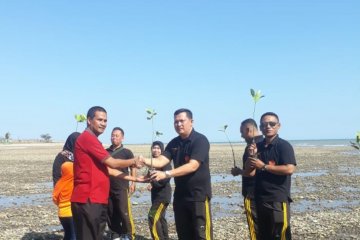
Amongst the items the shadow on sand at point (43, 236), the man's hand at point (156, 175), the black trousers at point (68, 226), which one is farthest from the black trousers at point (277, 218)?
the shadow on sand at point (43, 236)

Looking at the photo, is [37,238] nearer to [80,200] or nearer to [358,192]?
[80,200]

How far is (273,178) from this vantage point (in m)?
6.24

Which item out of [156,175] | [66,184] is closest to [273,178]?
[156,175]

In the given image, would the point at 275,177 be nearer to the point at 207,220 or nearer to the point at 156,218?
the point at 207,220

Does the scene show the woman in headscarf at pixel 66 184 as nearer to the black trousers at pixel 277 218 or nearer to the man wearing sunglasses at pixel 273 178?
the man wearing sunglasses at pixel 273 178

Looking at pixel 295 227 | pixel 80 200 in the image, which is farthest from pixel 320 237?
pixel 80 200

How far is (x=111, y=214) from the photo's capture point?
879 centimetres

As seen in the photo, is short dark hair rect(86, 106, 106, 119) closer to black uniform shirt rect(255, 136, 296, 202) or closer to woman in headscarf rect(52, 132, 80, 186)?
woman in headscarf rect(52, 132, 80, 186)

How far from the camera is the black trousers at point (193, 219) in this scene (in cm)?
591

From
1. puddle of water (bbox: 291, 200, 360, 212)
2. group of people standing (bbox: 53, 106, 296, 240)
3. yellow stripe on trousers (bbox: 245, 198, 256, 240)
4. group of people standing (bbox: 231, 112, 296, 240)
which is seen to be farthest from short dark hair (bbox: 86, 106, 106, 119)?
puddle of water (bbox: 291, 200, 360, 212)

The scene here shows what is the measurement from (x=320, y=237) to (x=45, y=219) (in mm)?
7737

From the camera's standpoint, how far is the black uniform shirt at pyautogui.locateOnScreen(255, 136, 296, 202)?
6188mm

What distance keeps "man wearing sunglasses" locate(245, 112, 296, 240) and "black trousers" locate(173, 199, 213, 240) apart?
0.93 meters

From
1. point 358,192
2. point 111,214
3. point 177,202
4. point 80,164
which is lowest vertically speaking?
point 358,192
